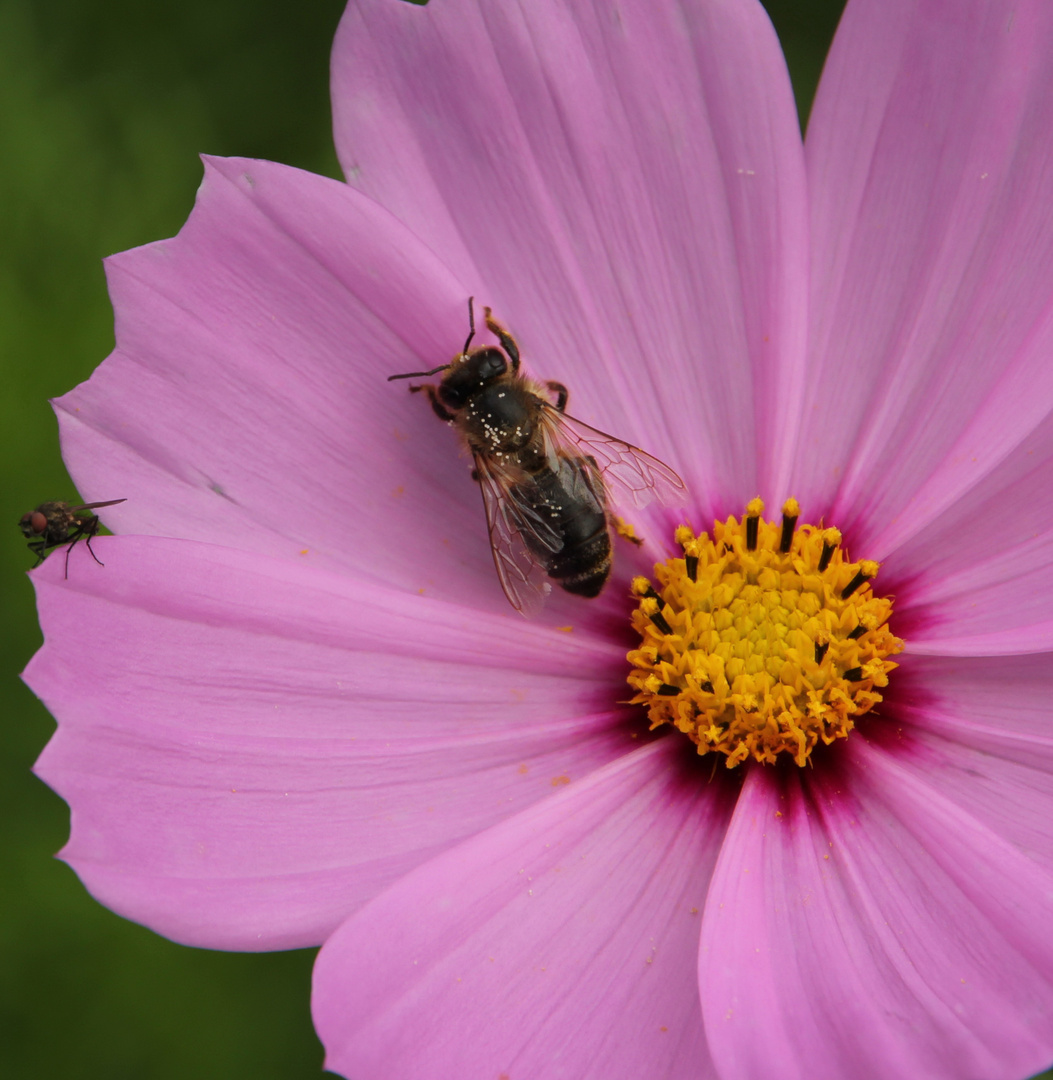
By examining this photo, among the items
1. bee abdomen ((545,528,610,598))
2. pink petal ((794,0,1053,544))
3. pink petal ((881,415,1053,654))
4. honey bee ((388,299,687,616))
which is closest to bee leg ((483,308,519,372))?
honey bee ((388,299,687,616))

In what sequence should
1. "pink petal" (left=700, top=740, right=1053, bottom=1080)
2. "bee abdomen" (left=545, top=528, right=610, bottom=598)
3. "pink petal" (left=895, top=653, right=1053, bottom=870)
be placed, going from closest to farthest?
1. "pink petal" (left=700, top=740, right=1053, bottom=1080)
2. "pink petal" (left=895, top=653, right=1053, bottom=870)
3. "bee abdomen" (left=545, top=528, right=610, bottom=598)

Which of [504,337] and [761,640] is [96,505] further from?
[761,640]

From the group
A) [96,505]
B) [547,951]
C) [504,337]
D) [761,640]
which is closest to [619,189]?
[504,337]

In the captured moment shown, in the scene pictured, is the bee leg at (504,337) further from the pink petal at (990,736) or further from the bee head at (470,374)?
the pink petal at (990,736)

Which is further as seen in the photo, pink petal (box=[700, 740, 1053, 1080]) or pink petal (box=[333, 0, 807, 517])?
pink petal (box=[333, 0, 807, 517])

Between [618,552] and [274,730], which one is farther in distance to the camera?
[618,552]

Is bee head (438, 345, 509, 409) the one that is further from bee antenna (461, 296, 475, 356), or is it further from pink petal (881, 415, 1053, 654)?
pink petal (881, 415, 1053, 654)

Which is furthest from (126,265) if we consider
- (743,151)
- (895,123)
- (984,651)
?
(984,651)

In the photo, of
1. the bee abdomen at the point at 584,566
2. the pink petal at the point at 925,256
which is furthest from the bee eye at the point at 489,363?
the pink petal at the point at 925,256
